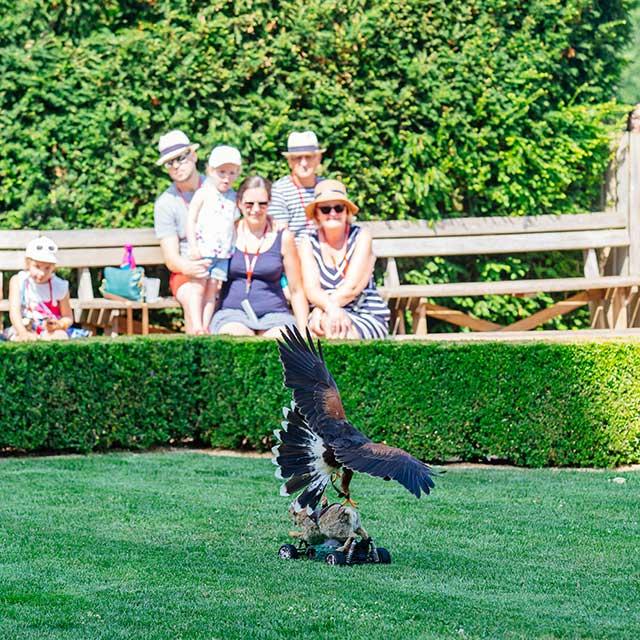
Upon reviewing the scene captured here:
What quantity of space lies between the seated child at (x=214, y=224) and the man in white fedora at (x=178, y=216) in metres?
0.10

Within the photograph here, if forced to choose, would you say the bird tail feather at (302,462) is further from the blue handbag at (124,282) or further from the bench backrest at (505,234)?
the bench backrest at (505,234)

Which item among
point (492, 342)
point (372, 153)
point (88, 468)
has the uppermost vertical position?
point (372, 153)

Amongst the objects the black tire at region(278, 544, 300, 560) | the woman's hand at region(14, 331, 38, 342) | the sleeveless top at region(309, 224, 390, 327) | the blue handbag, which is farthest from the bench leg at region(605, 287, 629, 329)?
the black tire at region(278, 544, 300, 560)

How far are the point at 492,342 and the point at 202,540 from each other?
10.2 ft

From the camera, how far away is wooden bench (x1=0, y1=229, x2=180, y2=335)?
1098 cm

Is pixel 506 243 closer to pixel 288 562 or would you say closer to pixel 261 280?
pixel 261 280

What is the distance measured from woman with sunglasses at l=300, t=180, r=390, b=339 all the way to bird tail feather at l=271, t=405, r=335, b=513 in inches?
153

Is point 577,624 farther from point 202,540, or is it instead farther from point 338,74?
point 338,74

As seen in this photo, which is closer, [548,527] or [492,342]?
[548,527]

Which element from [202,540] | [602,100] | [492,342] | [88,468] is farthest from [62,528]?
[602,100]

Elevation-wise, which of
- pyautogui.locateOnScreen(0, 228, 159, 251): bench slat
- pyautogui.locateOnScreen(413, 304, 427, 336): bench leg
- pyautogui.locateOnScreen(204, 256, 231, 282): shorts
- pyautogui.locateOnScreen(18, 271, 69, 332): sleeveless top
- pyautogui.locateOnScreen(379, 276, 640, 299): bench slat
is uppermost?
pyautogui.locateOnScreen(0, 228, 159, 251): bench slat

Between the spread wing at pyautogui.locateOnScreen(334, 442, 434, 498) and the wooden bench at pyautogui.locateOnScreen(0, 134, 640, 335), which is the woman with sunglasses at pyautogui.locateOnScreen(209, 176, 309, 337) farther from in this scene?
the spread wing at pyautogui.locateOnScreen(334, 442, 434, 498)

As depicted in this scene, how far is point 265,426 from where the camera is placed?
868cm

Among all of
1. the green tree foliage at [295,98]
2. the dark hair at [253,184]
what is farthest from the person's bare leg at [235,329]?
the green tree foliage at [295,98]
